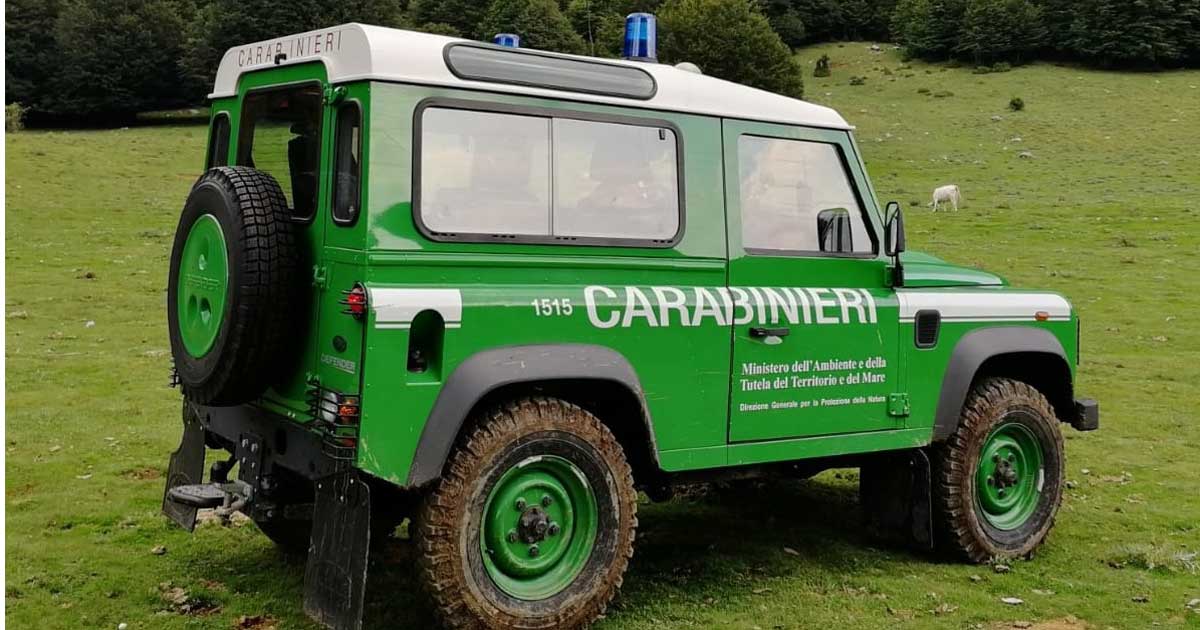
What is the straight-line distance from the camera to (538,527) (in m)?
5.53

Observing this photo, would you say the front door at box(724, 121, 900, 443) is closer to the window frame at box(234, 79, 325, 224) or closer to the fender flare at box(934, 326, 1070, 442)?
the fender flare at box(934, 326, 1070, 442)

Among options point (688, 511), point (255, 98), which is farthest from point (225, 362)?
point (688, 511)

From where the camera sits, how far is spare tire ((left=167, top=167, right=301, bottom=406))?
518cm

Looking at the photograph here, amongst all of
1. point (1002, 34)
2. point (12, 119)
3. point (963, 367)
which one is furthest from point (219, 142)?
point (1002, 34)

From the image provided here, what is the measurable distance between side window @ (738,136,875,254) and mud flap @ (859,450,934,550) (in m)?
1.42

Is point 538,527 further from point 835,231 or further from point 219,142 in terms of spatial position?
point 219,142

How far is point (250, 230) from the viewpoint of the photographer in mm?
5188

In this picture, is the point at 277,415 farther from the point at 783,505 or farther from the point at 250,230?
the point at 783,505

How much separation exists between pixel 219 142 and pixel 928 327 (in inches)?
168

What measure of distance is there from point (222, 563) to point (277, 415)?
5.38ft

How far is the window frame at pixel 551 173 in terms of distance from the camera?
203 inches

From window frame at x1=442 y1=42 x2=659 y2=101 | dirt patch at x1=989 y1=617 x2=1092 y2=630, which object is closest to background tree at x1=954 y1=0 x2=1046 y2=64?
dirt patch at x1=989 y1=617 x2=1092 y2=630

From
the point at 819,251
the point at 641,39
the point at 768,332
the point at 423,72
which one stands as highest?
the point at 641,39

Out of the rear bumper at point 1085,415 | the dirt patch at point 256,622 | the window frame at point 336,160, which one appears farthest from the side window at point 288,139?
the rear bumper at point 1085,415
